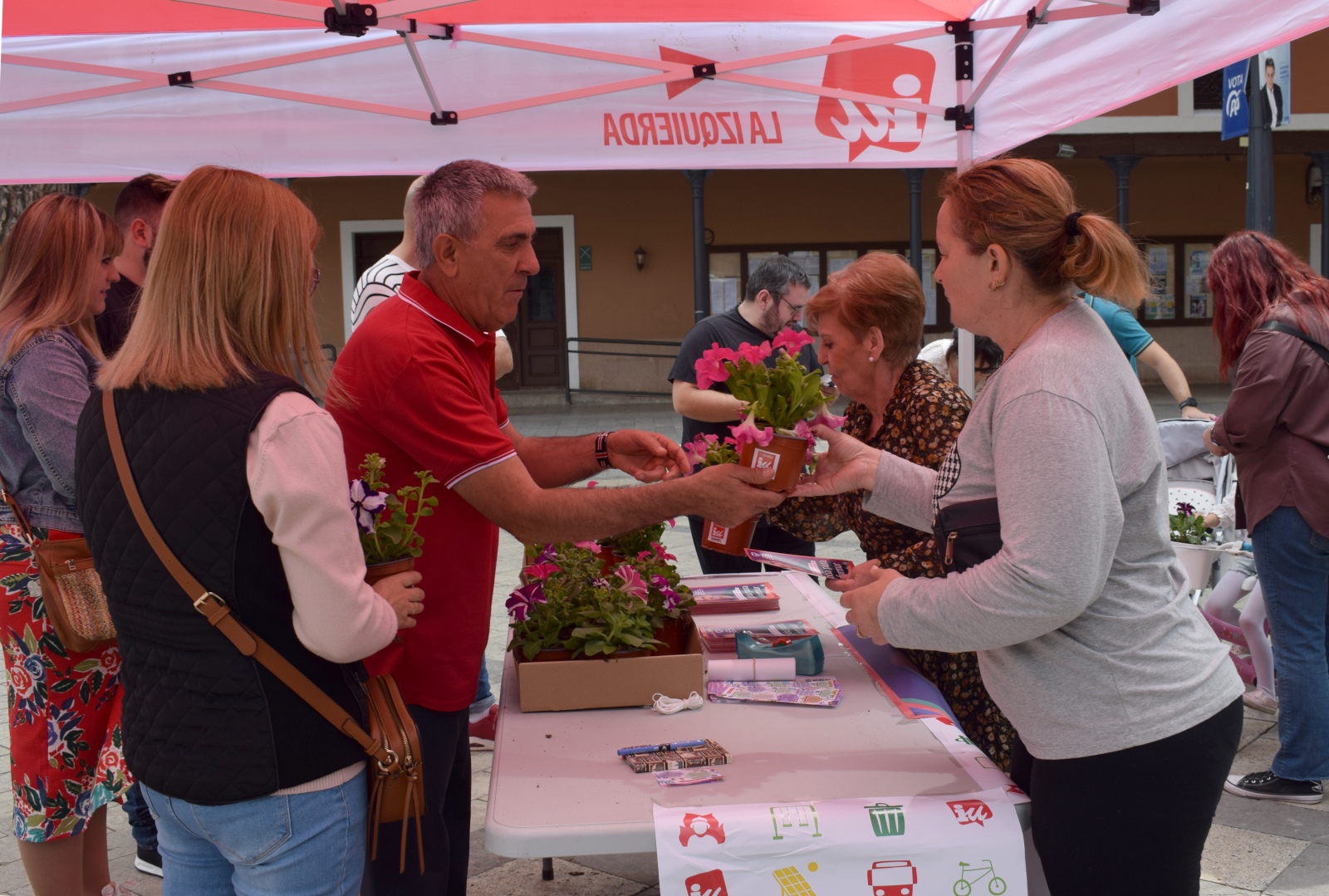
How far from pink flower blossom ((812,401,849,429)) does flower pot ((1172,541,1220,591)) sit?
2672mm

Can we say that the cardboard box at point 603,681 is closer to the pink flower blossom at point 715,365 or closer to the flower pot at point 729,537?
the flower pot at point 729,537

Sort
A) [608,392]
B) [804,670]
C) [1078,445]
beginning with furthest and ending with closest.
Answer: [608,392] < [804,670] < [1078,445]

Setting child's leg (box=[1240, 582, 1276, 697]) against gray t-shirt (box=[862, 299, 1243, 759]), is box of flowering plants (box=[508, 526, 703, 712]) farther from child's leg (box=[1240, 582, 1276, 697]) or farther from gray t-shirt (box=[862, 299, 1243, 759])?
child's leg (box=[1240, 582, 1276, 697])

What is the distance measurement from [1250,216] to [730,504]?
7888mm

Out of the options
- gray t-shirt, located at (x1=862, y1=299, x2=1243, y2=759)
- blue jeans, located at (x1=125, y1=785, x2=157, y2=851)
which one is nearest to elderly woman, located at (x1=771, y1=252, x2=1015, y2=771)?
gray t-shirt, located at (x1=862, y1=299, x2=1243, y2=759)

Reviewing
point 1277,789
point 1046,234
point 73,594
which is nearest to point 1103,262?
point 1046,234

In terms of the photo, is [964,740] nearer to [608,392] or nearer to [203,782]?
[203,782]

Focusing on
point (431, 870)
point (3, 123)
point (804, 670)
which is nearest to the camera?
point (431, 870)

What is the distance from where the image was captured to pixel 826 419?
7.17 ft

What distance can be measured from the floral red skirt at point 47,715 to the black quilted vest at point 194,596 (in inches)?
44.2

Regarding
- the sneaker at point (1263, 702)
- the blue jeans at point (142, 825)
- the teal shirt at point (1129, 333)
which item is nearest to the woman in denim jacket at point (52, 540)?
the blue jeans at point (142, 825)

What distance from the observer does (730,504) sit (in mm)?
1902

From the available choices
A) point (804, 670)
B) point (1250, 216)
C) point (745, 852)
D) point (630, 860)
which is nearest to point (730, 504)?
point (804, 670)

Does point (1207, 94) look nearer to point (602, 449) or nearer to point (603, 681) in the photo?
point (602, 449)
